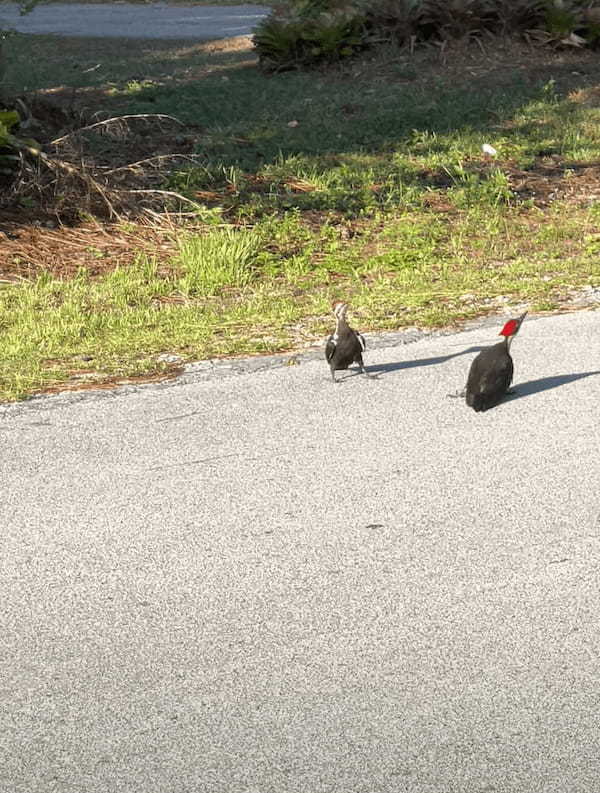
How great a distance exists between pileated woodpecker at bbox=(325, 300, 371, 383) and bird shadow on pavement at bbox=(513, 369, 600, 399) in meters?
0.96

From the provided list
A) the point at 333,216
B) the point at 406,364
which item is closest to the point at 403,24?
the point at 333,216

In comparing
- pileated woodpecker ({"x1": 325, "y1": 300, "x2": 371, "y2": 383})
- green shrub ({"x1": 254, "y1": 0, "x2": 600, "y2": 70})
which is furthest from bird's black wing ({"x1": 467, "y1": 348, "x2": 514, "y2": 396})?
green shrub ({"x1": 254, "y1": 0, "x2": 600, "y2": 70})

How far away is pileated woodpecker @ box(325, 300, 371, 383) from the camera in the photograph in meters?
6.93

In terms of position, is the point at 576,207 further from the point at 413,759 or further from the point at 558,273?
the point at 413,759

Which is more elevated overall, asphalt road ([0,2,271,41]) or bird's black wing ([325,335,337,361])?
bird's black wing ([325,335,337,361])

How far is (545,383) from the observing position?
7109mm

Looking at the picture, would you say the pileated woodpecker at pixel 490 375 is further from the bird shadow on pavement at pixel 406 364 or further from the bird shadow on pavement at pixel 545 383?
the bird shadow on pavement at pixel 406 364

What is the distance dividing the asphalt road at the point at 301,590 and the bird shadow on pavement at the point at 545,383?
1.4 inches

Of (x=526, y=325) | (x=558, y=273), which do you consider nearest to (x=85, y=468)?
(x=526, y=325)

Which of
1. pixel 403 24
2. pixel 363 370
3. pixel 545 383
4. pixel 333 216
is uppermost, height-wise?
pixel 403 24

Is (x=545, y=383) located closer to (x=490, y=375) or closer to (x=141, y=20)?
(x=490, y=375)

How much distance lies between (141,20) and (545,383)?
2470cm

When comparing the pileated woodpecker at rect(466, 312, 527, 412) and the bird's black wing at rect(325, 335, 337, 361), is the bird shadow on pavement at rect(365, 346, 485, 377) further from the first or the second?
the pileated woodpecker at rect(466, 312, 527, 412)

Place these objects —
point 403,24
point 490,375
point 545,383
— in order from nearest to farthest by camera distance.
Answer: point 490,375 < point 545,383 < point 403,24
